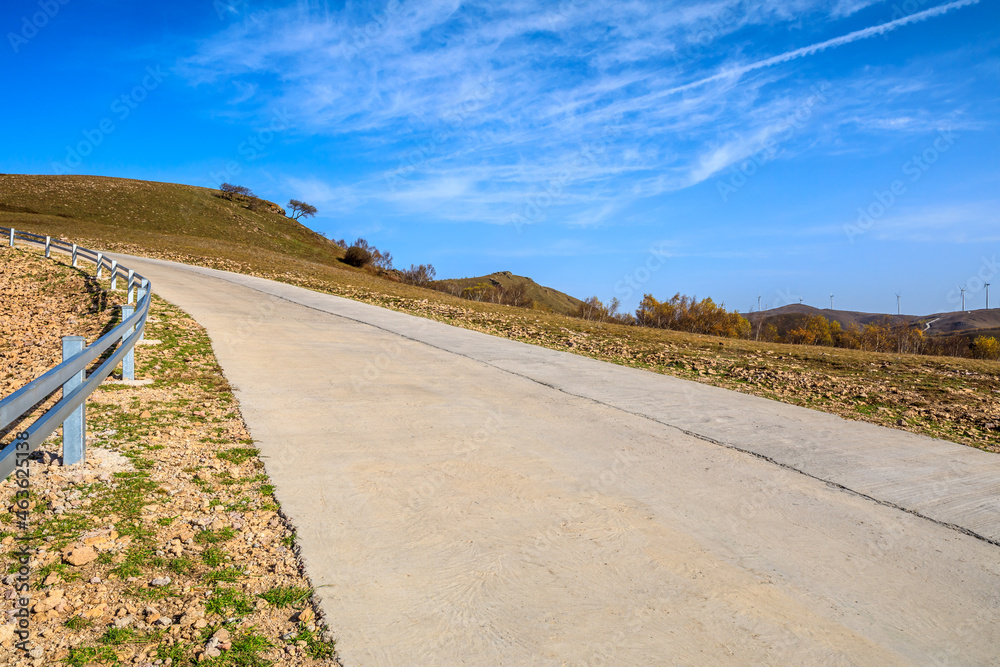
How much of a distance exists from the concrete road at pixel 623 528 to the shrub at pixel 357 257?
6085cm

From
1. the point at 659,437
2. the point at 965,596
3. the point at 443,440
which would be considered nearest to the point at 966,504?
the point at 965,596

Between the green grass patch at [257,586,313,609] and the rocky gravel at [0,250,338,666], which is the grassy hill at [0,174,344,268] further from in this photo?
the green grass patch at [257,586,313,609]

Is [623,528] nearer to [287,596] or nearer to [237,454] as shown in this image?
[287,596]

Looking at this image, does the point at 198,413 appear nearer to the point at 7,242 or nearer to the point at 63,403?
the point at 63,403

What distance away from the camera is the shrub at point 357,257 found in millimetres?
67125

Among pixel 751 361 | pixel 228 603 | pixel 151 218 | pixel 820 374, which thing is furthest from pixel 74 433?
pixel 151 218

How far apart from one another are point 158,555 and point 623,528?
3.14 metres

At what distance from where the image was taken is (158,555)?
3617 mm

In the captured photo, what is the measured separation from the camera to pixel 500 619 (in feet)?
10.0

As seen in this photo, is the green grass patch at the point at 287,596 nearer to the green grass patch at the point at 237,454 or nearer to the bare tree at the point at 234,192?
the green grass patch at the point at 237,454

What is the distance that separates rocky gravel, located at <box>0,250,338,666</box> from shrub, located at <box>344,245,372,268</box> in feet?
205

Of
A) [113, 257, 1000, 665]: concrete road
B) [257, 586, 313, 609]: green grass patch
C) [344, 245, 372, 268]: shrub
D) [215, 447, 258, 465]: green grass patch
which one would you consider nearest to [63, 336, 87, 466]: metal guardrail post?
[215, 447, 258, 465]: green grass patch

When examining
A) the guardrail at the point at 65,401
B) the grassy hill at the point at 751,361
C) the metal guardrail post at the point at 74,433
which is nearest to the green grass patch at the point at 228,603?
the guardrail at the point at 65,401

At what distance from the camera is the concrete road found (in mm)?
2979
